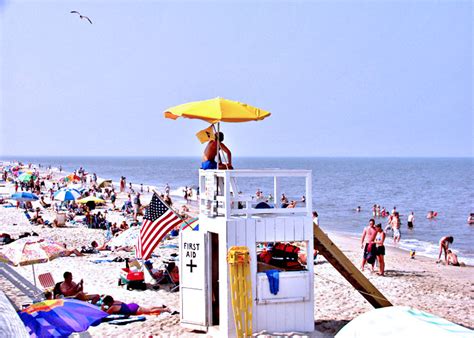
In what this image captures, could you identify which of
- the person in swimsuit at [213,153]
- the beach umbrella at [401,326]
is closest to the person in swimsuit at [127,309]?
the person in swimsuit at [213,153]

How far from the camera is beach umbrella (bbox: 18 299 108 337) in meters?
6.34

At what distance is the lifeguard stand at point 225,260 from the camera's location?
8.83 m

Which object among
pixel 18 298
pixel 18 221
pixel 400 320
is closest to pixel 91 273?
pixel 18 298

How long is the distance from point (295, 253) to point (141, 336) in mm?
2841

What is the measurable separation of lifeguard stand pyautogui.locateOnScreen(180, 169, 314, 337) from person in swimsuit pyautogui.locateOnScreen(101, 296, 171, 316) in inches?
48.7

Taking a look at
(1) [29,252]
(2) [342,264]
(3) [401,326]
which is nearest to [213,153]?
(2) [342,264]

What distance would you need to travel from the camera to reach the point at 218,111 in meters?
9.43

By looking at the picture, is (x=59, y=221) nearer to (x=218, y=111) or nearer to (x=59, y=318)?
(x=218, y=111)

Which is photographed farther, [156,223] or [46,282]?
[46,282]

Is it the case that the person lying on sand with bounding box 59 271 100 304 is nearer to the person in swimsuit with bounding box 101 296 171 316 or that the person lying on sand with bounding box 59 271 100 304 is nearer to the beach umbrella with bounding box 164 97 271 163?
the person in swimsuit with bounding box 101 296 171 316

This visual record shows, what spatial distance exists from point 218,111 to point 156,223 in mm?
2546

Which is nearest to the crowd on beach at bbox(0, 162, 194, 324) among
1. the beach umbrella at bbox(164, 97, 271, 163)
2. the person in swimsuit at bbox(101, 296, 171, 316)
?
the person in swimsuit at bbox(101, 296, 171, 316)

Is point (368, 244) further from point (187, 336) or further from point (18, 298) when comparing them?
point (18, 298)

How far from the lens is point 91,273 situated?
14.4 m
